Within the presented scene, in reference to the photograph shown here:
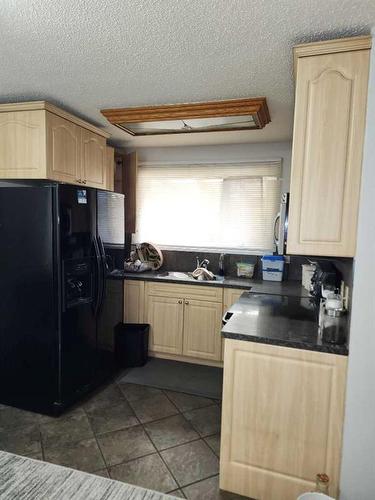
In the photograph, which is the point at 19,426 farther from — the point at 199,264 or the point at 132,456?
the point at 199,264

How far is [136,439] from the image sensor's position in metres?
2.21

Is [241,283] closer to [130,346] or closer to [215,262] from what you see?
[215,262]

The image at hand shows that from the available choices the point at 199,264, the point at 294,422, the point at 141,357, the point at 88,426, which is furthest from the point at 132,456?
the point at 199,264

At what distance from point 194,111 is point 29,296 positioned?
1852 mm

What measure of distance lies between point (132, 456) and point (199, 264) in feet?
6.91

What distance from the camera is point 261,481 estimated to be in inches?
67.5

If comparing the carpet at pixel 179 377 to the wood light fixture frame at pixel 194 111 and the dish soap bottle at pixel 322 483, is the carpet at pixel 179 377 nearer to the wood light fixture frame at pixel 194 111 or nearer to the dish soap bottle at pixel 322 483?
the dish soap bottle at pixel 322 483

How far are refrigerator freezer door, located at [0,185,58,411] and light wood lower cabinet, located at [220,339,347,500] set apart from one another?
53.9 inches

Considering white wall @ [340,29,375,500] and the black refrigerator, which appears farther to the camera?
the black refrigerator

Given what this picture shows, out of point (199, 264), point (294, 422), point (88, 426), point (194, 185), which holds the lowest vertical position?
point (88, 426)

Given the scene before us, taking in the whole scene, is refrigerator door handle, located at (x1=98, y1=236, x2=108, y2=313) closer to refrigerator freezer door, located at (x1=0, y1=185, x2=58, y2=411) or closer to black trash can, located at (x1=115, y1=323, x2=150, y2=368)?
refrigerator freezer door, located at (x1=0, y1=185, x2=58, y2=411)

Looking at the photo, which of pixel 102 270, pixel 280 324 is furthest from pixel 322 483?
pixel 102 270

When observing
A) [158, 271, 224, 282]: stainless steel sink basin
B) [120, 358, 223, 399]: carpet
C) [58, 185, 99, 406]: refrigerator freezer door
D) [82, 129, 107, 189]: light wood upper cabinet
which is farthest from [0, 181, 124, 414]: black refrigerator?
[158, 271, 224, 282]: stainless steel sink basin

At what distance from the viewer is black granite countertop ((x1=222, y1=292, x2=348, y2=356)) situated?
5.28ft
